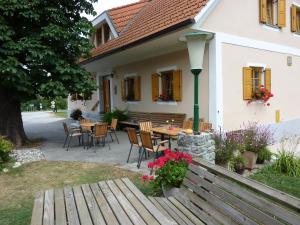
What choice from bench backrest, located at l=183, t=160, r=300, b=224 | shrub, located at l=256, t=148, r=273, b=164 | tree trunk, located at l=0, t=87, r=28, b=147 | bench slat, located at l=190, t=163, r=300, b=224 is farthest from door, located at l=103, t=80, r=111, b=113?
bench slat, located at l=190, t=163, r=300, b=224

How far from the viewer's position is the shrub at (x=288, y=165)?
630 centimetres

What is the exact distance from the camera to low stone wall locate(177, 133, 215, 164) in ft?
15.3

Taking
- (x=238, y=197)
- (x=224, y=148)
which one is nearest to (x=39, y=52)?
(x=224, y=148)

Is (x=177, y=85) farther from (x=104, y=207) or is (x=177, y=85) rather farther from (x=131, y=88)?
(x=104, y=207)

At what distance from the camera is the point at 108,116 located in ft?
40.9

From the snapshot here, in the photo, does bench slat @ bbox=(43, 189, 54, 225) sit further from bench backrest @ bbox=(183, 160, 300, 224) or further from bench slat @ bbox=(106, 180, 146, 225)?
bench backrest @ bbox=(183, 160, 300, 224)

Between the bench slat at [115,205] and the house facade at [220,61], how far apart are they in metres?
5.21

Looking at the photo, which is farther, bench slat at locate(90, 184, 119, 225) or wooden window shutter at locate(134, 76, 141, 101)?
wooden window shutter at locate(134, 76, 141, 101)

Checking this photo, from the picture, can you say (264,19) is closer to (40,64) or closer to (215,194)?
(40,64)

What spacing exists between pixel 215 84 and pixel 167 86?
2.62 meters

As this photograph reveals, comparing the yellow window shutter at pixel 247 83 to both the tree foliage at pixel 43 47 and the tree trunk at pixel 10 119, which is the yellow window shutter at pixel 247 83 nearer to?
the tree foliage at pixel 43 47

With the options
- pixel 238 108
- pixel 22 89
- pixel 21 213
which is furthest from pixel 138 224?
pixel 238 108

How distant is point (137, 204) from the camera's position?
105 inches

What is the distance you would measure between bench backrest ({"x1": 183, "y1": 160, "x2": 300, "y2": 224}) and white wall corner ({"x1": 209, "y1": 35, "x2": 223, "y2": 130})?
5162 millimetres
